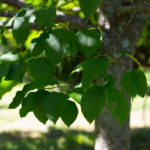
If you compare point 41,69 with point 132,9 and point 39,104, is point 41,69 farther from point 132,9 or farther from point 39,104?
point 132,9

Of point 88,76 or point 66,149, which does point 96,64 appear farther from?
point 66,149

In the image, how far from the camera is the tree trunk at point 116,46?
186cm

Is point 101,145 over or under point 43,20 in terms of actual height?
Answer: under

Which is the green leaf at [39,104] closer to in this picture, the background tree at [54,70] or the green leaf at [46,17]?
the background tree at [54,70]

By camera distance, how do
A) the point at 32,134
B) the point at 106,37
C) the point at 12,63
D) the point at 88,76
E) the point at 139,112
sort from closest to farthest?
1. the point at 88,76
2. the point at 12,63
3. the point at 106,37
4. the point at 32,134
5. the point at 139,112

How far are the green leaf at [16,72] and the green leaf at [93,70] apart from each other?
0.62 ft

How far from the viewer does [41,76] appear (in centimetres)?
71

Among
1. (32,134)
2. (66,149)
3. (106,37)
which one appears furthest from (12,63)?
(32,134)

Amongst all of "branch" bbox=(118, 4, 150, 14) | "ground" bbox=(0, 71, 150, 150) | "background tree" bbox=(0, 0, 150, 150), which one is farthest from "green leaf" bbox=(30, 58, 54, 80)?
"ground" bbox=(0, 71, 150, 150)

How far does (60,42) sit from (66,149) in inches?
128

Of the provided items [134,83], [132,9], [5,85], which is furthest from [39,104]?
[132,9]

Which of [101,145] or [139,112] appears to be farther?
[139,112]

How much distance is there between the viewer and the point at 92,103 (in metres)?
0.61

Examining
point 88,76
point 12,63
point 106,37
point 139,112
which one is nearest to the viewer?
point 88,76
